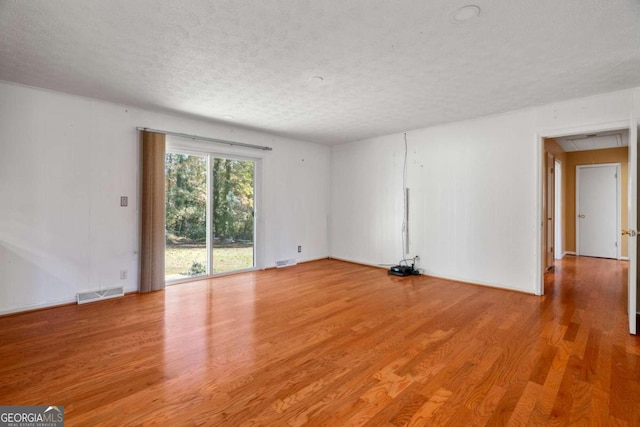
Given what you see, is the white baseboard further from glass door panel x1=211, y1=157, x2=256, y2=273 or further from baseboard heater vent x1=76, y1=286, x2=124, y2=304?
glass door panel x1=211, y1=157, x2=256, y2=273

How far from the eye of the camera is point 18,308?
11.0 feet

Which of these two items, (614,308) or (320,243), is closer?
(614,308)

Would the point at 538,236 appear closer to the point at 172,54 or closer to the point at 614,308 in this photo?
the point at 614,308

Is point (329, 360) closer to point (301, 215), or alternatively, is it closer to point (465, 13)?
point (465, 13)

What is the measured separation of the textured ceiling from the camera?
2.03m

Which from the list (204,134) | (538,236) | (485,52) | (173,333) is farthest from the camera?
(204,134)

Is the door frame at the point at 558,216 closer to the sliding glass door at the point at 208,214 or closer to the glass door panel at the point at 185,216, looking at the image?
the sliding glass door at the point at 208,214

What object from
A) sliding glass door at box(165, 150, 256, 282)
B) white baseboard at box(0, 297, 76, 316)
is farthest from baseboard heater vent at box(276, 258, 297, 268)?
white baseboard at box(0, 297, 76, 316)

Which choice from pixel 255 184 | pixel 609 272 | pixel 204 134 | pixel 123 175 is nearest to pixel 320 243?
pixel 255 184

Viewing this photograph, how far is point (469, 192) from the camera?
4695mm

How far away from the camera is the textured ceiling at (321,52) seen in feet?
6.67

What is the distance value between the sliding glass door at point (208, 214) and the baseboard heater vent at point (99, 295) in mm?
682

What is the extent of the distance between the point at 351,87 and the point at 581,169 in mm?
6868

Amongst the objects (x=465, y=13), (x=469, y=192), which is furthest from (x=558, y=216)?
(x=465, y=13)
